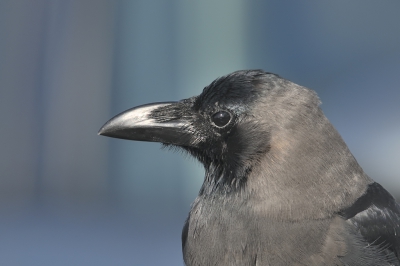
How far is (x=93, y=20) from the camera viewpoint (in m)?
6.53

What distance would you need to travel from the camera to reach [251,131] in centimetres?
279

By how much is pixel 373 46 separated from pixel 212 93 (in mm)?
4189

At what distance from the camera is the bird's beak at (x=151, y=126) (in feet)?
9.41

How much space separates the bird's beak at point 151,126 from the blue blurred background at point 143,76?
353 centimetres

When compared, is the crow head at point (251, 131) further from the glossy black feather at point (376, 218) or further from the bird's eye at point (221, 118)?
the glossy black feather at point (376, 218)

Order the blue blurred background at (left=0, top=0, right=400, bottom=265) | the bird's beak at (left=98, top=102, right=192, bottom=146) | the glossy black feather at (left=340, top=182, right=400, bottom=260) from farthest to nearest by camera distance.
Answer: the blue blurred background at (left=0, top=0, right=400, bottom=265), the bird's beak at (left=98, top=102, right=192, bottom=146), the glossy black feather at (left=340, top=182, right=400, bottom=260)

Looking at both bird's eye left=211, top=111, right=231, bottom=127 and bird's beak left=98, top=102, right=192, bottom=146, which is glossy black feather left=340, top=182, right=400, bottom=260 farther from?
bird's beak left=98, top=102, right=192, bottom=146

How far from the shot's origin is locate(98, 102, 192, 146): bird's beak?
2867 millimetres

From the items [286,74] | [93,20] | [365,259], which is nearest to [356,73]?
[286,74]

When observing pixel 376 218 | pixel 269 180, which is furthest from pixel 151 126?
pixel 376 218

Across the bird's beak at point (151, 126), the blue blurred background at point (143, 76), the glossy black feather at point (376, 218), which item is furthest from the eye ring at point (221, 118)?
the blue blurred background at point (143, 76)

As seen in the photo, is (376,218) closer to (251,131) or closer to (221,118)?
(251,131)

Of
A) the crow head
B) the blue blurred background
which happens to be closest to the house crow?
the crow head

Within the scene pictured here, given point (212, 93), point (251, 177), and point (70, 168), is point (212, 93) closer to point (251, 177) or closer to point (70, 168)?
point (251, 177)
